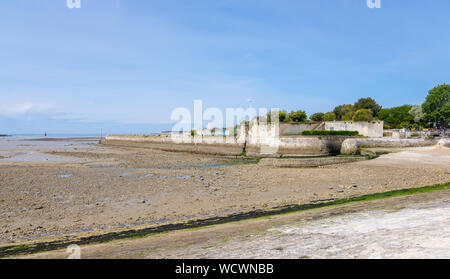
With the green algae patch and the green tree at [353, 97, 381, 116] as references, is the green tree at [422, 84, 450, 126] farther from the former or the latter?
the green algae patch

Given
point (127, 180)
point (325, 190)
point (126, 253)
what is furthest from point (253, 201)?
point (127, 180)

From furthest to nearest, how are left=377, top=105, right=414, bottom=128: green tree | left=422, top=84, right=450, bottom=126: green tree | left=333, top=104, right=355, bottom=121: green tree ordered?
left=333, top=104, right=355, bottom=121: green tree → left=377, top=105, right=414, bottom=128: green tree → left=422, top=84, right=450, bottom=126: green tree

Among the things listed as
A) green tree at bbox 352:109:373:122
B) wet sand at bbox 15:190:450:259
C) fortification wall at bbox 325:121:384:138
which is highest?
green tree at bbox 352:109:373:122

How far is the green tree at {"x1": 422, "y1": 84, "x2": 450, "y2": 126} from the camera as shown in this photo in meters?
70.4

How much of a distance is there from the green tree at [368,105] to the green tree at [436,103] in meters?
27.5

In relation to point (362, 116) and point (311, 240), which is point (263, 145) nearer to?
point (311, 240)

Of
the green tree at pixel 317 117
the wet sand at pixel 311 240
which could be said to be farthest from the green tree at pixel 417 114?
the wet sand at pixel 311 240

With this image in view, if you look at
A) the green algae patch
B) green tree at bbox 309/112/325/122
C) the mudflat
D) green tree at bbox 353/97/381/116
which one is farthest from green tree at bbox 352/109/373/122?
the green algae patch

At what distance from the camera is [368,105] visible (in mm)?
103562

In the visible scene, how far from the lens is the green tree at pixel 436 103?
70.4 m

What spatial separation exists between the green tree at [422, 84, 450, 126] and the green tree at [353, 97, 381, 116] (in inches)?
1084

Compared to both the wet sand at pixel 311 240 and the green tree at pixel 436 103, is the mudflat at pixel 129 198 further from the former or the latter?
the green tree at pixel 436 103

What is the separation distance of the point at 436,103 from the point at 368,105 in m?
30.0
